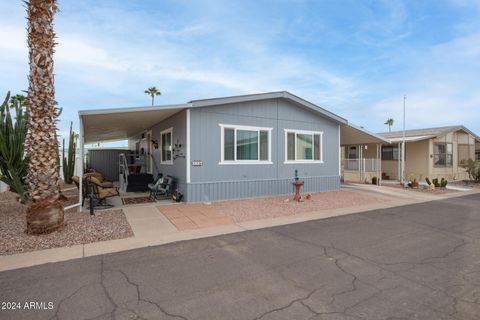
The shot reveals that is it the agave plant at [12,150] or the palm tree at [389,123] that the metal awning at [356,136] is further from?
the palm tree at [389,123]

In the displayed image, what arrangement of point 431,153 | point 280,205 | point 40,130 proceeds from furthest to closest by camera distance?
point 431,153, point 280,205, point 40,130

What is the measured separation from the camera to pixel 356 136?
50.0 ft

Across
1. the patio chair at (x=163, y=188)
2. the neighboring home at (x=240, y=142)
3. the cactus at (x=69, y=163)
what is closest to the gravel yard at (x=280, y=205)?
the neighboring home at (x=240, y=142)

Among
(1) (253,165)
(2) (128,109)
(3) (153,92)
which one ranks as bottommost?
(1) (253,165)

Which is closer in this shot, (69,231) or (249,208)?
(69,231)

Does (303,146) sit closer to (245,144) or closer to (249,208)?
(245,144)

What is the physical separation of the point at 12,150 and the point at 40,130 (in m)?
1.87

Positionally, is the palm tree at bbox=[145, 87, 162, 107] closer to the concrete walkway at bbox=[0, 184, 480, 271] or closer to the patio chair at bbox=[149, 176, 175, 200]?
the patio chair at bbox=[149, 176, 175, 200]

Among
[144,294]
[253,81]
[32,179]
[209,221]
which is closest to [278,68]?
[253,81]

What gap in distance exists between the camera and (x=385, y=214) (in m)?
8.23

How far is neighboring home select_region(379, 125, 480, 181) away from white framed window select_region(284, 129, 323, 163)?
7669 mm

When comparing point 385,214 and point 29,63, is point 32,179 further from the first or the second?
point 385,214

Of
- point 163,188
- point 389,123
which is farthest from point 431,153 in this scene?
point 389,123

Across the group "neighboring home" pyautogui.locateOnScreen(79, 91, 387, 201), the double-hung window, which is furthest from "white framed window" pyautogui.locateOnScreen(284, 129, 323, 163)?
the double-hung window
